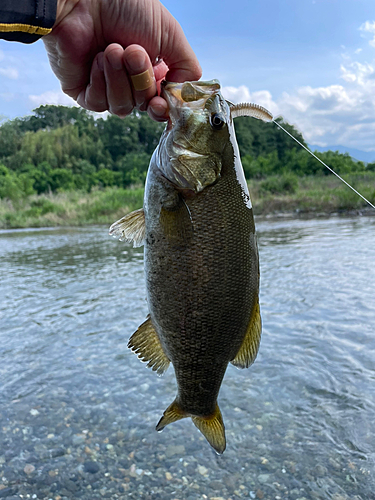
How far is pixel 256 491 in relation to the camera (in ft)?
11.3

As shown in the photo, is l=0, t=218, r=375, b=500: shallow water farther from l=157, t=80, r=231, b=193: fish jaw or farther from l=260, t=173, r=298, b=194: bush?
l=260, t=173, r=298, b=194: bush

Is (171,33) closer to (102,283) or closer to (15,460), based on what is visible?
(15,460)

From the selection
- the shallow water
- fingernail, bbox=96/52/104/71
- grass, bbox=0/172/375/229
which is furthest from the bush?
fingernail, bbox=96/52/104/71

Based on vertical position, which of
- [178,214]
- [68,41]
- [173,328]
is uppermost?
[68,41]

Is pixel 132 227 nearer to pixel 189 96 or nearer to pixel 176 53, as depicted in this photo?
pixel 189 96

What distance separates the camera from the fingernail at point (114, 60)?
2174mm

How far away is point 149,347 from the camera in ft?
7.12

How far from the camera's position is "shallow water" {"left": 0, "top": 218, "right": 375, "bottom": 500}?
360 centimetres

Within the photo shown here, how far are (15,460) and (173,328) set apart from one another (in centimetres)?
289

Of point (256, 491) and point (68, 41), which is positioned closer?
point (68, 41)

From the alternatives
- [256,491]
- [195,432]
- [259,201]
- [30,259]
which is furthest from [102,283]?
[259,201]

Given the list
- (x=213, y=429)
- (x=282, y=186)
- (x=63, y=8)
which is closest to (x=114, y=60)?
(x=63, y=8)

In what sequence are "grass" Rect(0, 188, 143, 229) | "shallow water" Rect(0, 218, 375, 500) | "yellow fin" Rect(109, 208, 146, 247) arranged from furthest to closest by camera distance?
"grass" Rect(0, 188, 143, 229) < "shallow water" Rect(0, 218, 375, 500) < "yellow fin" Rect(109, 208, 146, 247)

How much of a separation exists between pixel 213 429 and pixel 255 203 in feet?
80.1
